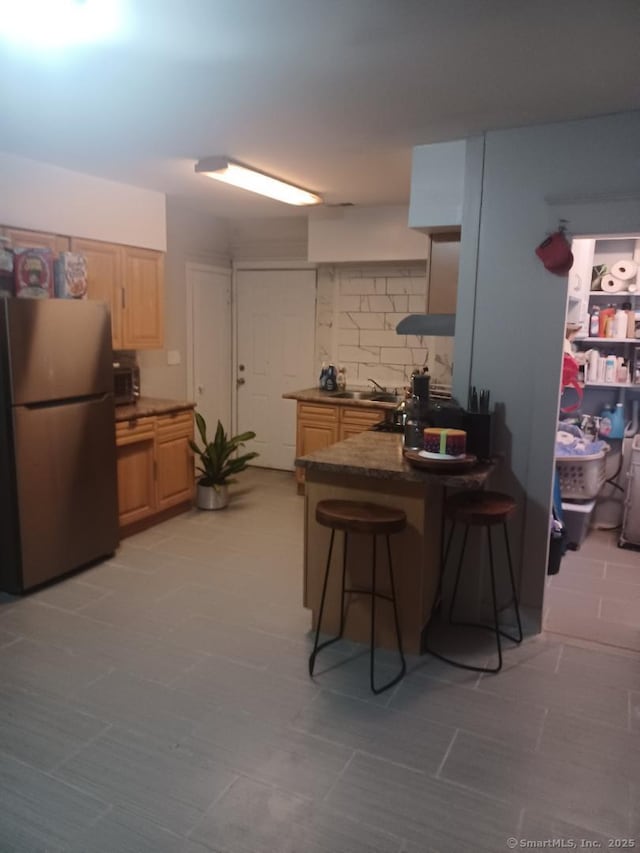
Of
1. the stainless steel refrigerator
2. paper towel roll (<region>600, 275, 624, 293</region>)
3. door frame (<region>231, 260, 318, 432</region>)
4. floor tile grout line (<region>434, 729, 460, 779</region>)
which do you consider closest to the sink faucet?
door frame (<region>231, 260, 318, 432</region>)

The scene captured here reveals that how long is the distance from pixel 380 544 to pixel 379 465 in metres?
0.39

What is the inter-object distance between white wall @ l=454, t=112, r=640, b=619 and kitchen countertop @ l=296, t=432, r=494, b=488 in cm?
34

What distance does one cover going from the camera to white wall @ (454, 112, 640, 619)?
2764 millimetres

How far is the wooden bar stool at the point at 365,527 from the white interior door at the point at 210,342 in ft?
10.9

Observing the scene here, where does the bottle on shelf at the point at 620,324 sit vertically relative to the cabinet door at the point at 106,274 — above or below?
below

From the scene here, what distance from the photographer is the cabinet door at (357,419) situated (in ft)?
16.6

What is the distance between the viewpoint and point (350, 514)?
2.61 metres

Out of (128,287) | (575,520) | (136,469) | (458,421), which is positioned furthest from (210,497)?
(575,520)

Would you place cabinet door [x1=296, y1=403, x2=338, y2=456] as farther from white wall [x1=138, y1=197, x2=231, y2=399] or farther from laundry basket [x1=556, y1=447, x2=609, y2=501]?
laundry basket [x1=556, y1=447, x2=609, y2=501]

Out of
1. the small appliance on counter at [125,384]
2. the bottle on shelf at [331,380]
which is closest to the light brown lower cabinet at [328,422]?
the bottle on shelf at [331,380]

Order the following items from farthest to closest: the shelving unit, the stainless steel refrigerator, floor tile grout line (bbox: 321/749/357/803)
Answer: the shelving unit → the stainless steel refrigerator → floor tile grout line (bbox: 321/749/357/803)

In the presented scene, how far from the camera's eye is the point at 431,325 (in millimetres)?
3352

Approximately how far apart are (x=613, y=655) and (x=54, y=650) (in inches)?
106

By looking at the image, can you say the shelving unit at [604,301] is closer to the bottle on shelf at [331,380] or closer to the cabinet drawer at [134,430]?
the bottle on shelf at [331,380]
